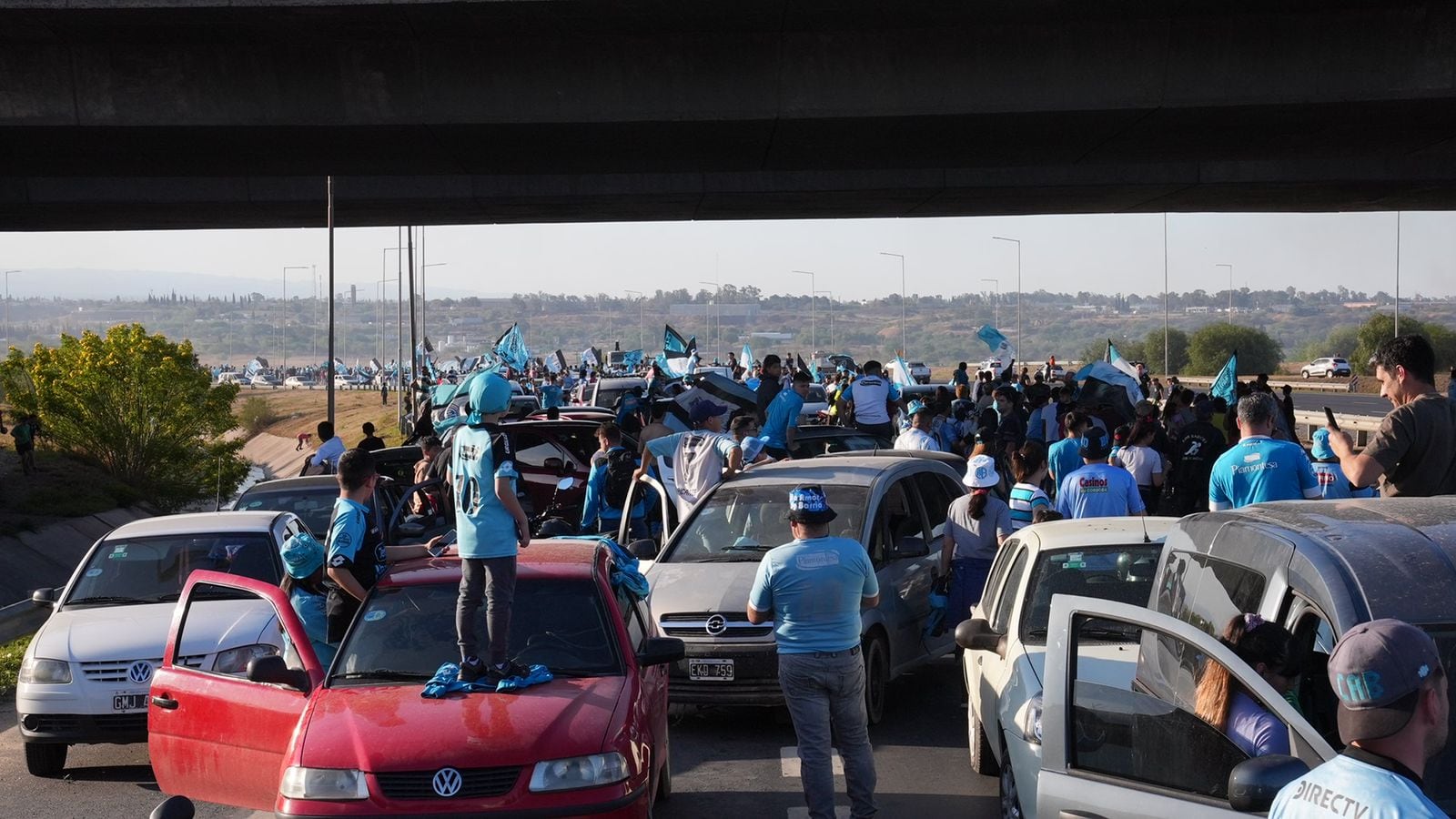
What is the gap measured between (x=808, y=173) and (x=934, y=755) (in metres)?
14.4

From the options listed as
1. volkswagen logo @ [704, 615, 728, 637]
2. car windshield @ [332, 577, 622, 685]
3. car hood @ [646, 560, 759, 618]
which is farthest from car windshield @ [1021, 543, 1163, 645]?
volkswagen logo @ [704, 615, 728, 637]

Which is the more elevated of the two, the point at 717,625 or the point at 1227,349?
the point at 1227,349

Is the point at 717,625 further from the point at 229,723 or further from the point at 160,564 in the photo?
the point at 160,564

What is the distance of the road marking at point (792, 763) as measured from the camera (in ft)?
30.1

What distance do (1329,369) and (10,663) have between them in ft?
331

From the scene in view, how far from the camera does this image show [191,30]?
51.4 ft

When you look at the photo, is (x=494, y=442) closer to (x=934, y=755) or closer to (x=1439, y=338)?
(x=934, y=755)

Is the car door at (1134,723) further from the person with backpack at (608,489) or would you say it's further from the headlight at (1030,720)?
the person with backpack at (608,489)

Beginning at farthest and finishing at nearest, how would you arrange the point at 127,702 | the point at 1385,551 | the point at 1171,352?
the point at 1171,352, the point at 127,702, the point at 1385,551

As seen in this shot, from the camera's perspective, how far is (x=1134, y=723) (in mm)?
5125

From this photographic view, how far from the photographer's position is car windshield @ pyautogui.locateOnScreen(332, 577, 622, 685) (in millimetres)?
7250

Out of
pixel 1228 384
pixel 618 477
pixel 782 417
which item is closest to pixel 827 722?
pixel 618 477

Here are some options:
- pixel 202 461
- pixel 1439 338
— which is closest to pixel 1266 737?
pixel 202 461

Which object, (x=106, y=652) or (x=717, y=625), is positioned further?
(x=717, y=625)
